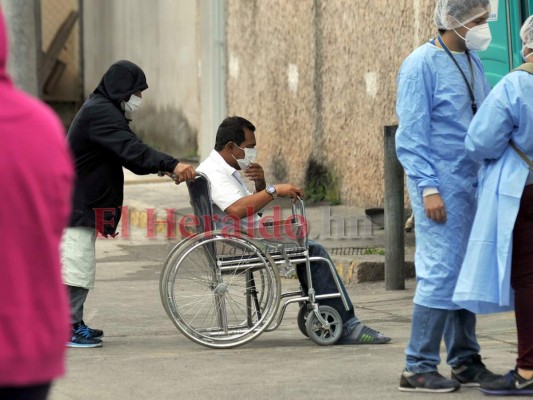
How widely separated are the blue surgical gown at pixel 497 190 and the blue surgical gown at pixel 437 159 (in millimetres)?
121

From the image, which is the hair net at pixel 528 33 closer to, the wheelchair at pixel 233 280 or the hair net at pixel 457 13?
the hair net at pixel 457 13

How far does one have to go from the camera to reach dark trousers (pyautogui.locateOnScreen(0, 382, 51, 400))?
2787 millimetres

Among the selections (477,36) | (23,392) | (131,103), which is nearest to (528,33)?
(477,36)

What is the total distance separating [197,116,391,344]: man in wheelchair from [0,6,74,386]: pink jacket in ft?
11.8

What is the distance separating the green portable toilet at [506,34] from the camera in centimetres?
946

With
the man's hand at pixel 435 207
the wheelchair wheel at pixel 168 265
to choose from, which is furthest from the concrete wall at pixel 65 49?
the man's hand at pixel 435 207

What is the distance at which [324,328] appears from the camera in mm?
6543

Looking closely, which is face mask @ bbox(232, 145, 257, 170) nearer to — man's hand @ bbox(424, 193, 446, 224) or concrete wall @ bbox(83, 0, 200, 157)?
man's hand @ bbox(424, 193, 446, 224)

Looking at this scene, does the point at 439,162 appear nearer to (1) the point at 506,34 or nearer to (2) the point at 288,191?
(2) the point at 288,191

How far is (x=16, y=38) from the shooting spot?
11.2 metres

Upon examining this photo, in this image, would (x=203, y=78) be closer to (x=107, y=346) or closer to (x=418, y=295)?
(x=107, y=346)

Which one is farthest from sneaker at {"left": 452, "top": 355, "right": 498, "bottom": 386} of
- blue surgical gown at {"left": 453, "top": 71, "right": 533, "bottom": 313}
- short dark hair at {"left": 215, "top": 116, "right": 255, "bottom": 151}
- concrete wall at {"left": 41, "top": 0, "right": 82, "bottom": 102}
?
concrete wall at {"left": 41, "top": 0, "right": 82, "bottom": 102}

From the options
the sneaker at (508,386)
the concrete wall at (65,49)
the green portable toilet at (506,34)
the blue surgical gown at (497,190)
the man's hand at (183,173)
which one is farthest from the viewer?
the concrete wall at (65,49)

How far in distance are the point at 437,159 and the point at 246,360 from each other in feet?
5.19
